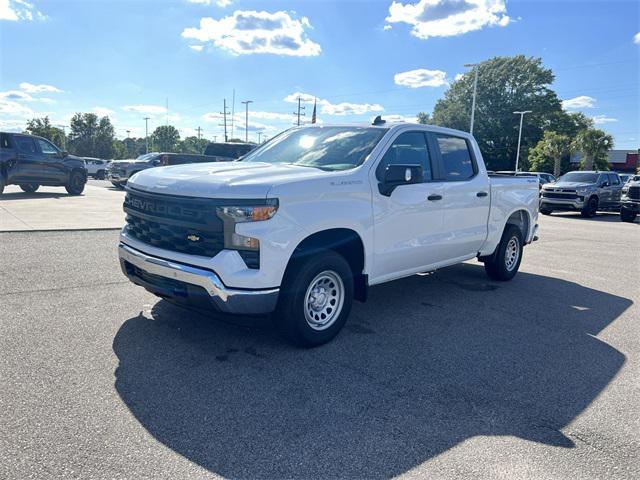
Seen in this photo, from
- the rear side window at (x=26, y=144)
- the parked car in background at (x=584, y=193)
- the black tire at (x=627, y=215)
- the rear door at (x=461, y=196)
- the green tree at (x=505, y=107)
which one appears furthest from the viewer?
the green tree at (x=505, y=107)

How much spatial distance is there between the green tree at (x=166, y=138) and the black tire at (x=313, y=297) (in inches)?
4445

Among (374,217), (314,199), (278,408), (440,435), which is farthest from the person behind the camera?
(374,217)

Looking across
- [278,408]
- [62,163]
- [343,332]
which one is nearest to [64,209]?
[62,163]

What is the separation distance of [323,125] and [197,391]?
3278 millimetres

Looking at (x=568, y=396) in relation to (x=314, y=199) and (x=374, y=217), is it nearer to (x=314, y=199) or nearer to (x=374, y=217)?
(x=374, y=217)

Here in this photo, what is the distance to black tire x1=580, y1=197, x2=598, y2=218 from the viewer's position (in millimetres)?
19391

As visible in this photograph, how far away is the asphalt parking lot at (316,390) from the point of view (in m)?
2.71

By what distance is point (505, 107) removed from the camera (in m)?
67.5

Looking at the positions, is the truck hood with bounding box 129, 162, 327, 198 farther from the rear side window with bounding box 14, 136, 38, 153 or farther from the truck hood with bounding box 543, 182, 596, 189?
the truck hood with bounding box 543, 182, 596, 189

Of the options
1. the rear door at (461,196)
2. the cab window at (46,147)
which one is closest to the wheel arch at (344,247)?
the rear door at (461,196)

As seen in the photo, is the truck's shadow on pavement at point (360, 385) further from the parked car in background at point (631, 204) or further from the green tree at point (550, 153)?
the green tree at point (550, 153)

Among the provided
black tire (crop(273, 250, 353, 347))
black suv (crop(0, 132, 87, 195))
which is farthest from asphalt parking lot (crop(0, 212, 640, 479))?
black suv (crop(0, 132, 87, 195))

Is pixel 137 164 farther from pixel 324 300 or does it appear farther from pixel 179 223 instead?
pixel 324 300

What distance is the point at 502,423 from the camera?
126 inches
